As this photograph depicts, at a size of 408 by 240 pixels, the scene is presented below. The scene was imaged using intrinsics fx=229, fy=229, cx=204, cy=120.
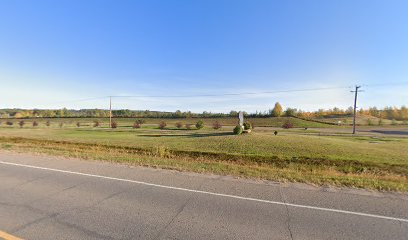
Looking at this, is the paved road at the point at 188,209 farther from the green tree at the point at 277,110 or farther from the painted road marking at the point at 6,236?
the green tree at the point at 277,110

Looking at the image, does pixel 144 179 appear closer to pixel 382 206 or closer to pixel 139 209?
pixel 139 209

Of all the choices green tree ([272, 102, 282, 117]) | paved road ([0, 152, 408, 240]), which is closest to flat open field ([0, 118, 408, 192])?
paved road ([0, 152, 408, 240])

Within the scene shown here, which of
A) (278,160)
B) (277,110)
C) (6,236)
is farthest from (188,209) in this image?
(277,110)

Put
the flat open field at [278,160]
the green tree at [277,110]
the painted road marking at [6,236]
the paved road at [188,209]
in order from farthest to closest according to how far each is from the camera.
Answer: the green tree at [277,110], the flat open field at [278,160], the paved road at [188,209], the painted road marking at [6,236]

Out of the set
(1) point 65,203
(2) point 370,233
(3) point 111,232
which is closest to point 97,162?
(1) point 65,203

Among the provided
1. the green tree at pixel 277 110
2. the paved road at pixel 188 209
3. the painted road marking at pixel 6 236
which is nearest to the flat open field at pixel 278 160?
the paved road at pixel 188 209

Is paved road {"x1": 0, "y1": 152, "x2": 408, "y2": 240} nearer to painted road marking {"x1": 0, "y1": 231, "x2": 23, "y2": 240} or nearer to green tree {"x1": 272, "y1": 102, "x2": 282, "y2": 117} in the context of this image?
painted road marking {"x1": 0, "y1": 231, "x2": 23, "y2": 240}

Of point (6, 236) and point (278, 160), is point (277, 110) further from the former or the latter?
point (6, 236)

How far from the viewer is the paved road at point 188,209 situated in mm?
3949

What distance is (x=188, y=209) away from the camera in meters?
4.91

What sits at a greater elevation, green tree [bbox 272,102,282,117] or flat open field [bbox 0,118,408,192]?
green tree [bbox 272,102,282,117]

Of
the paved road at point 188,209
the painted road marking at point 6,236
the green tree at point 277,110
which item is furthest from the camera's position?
the green tree at point 277,110

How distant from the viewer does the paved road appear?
3.95 metres

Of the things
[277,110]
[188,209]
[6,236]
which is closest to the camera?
[6,236]
